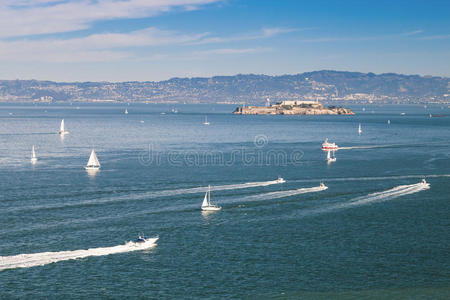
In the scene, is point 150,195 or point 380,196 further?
point 380,196

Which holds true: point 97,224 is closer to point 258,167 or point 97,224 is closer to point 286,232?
point 286,232

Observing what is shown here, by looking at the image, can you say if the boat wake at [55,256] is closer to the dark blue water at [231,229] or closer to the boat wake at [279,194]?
the dark blue water at [231,229]

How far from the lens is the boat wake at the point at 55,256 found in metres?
59.7

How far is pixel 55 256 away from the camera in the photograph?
62.0 metres

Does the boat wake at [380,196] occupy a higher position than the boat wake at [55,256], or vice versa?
the boat wake at [380,196]

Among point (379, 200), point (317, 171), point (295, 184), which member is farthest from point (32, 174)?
point (379, 200)

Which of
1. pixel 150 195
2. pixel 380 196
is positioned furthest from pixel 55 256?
pixel 380 196

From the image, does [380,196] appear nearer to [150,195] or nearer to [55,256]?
[150,195]

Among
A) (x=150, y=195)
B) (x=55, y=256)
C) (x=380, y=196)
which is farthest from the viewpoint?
(x=380, y=196)

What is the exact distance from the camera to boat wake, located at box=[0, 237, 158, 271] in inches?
2351

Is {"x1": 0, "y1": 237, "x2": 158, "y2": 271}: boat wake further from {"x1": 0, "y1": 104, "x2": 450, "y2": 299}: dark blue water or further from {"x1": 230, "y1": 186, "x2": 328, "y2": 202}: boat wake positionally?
{"x1": 230, "y1": 186, "x2": 328, "y2": 202}: boat wake

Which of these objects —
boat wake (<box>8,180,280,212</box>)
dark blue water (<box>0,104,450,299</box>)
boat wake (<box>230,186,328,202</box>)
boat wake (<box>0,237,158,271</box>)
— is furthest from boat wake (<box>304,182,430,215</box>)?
boat wake (<box>0,237,158,271</box>)

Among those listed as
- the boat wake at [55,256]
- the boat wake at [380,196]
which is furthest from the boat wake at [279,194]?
the boat wake at [55,256]

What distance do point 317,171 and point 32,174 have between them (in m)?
64.5
